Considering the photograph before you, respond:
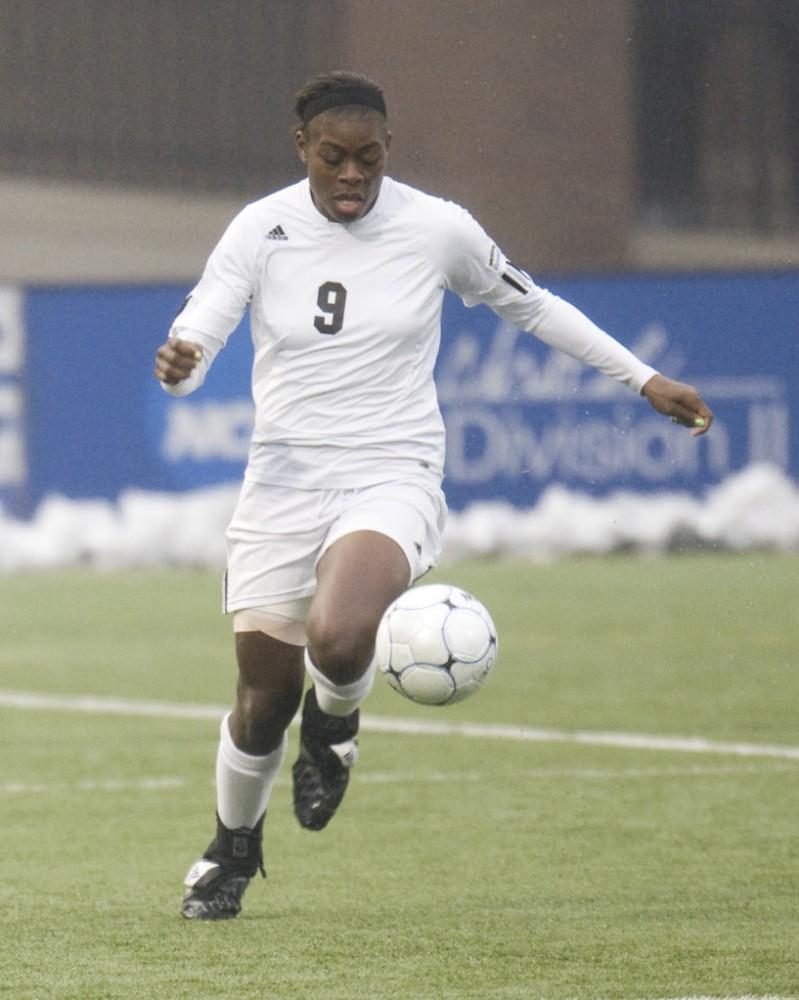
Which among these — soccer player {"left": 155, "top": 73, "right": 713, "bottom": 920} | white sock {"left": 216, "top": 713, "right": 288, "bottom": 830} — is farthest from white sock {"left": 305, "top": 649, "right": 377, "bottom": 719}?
white sock {"left": 216, "top": 713, "right": 288, "bottom": 830}

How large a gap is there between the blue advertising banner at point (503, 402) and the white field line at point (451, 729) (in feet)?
22.1

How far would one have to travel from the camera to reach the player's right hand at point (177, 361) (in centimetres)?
515

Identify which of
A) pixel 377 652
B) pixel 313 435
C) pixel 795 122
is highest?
pixel 795 122

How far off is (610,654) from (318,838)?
5.39 m

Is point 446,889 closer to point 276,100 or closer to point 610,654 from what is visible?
point 610,654

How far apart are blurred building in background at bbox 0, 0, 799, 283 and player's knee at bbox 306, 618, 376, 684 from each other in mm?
17487

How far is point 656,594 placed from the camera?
14977 millimetres

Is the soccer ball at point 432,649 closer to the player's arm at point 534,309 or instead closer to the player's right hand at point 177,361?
the player's right hand at point 177,361

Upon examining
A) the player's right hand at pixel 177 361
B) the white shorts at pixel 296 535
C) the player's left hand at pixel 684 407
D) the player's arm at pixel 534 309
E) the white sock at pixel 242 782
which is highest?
the player's arm at pixel 534 309

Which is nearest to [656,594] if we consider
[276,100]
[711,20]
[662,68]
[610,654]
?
[610,654]

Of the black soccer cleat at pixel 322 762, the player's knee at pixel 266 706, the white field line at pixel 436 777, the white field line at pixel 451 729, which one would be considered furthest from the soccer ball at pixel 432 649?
the white field line at pixel 451 729

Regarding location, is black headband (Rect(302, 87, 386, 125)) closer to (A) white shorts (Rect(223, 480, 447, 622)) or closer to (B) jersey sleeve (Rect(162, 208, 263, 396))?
(B) jersey sleeve (Rect(162, 208, 263, 396))

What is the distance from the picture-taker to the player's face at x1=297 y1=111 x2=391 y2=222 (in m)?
5.46

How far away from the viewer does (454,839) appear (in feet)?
22.0
